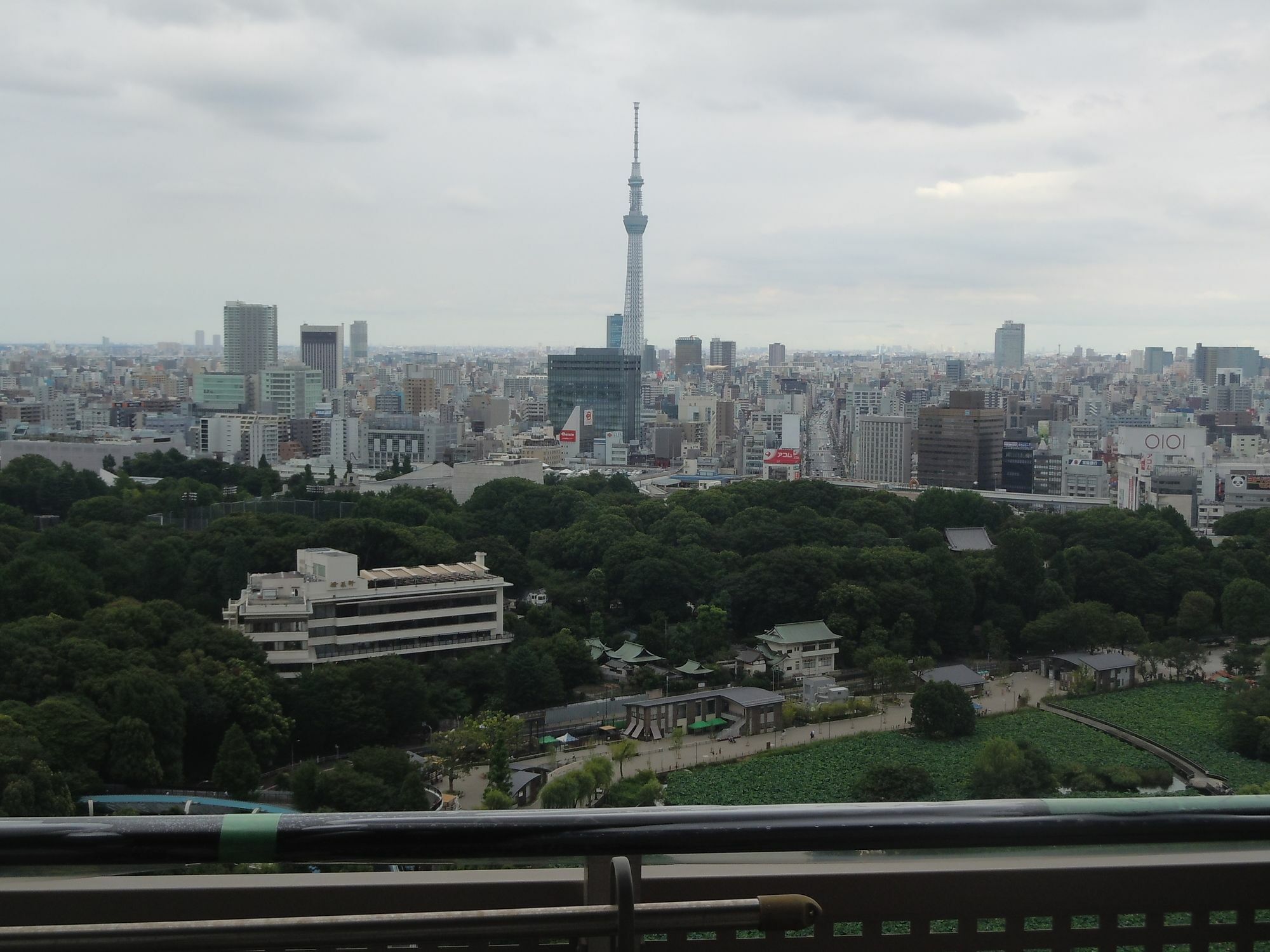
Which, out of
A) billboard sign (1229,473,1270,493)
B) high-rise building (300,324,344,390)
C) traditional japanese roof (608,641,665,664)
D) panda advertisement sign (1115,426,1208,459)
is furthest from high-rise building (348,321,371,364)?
traditional japanese roof (608,641,665,664)

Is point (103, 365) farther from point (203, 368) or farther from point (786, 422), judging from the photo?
point (786, 422)

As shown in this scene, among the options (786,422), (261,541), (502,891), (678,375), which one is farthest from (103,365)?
(502,891)

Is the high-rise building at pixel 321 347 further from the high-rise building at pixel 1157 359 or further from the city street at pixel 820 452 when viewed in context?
the high-rise building at pixel 1157 359

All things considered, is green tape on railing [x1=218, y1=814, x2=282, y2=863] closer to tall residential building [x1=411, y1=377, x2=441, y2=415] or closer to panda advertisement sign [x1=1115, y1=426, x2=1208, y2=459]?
panda advertisement sign [x1=1115, y1=426, x2=1208, y2=459]

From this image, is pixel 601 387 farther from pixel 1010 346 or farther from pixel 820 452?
pixel 1010 346

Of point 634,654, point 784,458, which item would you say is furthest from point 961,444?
point 634,654

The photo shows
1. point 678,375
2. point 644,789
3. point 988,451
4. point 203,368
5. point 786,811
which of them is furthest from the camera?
point 678,375
